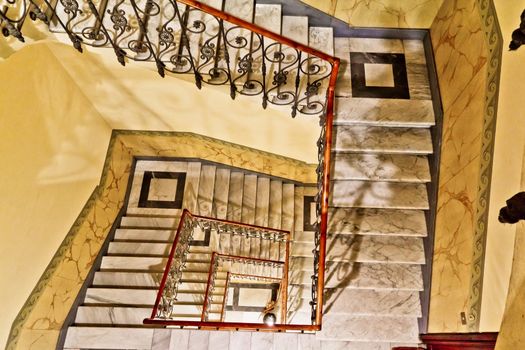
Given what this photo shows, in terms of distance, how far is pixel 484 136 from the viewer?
2.50 m

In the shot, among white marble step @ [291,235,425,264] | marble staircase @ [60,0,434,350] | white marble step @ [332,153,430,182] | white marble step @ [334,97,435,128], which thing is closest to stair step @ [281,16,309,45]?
marble staircase @ [60,0,434,350]

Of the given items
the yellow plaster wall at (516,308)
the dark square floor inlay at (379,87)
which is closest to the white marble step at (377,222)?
the dark square floor inlay at (379,87)

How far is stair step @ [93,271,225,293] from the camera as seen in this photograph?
500cm

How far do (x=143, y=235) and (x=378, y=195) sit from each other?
149 inches

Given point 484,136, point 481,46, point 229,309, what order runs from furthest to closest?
point 229,309, point 481,46, point 484,136

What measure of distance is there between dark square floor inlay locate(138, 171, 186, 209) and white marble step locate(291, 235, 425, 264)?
3.32 m

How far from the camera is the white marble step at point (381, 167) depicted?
3357 mm

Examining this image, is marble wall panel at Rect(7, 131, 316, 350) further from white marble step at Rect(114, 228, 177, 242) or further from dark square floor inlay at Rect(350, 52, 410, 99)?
dark square floor inlay at Rect(350, 52, 410, 99)

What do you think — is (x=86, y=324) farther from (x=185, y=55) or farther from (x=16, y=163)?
(x=185, y=55)

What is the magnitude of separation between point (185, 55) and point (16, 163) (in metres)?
1.91

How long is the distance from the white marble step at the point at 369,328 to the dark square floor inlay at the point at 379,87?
2.21 meters

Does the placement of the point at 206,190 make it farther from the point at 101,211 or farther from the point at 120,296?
the point at 120,296

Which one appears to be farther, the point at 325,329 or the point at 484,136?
the point at 325,329

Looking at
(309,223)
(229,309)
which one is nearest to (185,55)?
(309,223)
